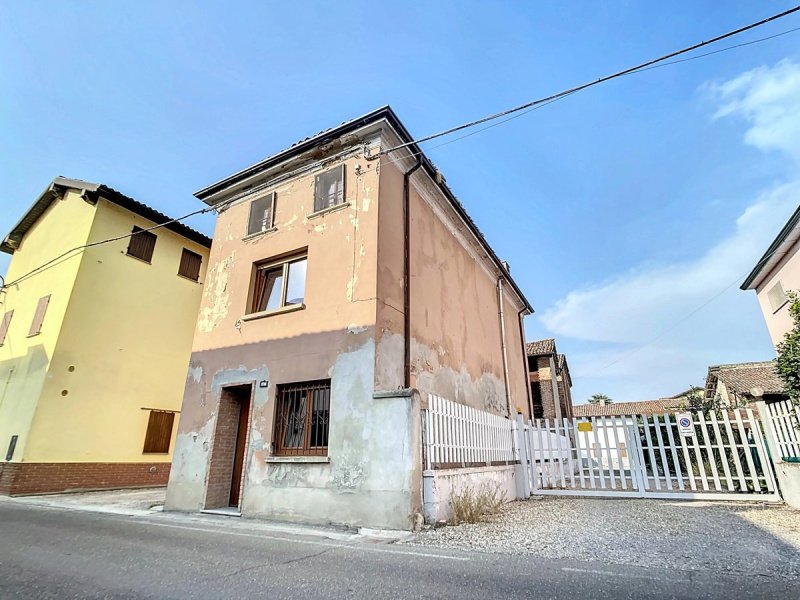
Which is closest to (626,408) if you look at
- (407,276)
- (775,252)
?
(775,252)

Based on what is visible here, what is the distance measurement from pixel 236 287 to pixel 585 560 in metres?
8.26

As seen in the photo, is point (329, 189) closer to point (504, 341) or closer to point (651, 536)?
point (651, 536)

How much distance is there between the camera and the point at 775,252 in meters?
13.1

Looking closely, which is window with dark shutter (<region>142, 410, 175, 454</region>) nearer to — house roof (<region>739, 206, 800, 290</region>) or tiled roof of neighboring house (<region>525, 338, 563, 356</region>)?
tiled roof of neighboring house (<region>525, 338, 563, 356</region>)

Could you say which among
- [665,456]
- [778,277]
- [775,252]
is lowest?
[665,456]

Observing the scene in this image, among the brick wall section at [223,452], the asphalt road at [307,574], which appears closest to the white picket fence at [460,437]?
the asphalt road at [307,574]

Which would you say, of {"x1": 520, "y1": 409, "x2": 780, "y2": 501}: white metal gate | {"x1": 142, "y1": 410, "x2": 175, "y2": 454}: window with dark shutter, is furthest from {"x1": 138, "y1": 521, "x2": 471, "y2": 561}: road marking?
{"x1": 142, "y1": 410, "x2": 175, "y2": 454}: window with dark shutter

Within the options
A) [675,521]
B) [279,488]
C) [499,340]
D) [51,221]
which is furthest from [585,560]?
[51,221]

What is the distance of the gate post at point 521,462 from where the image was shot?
Result: 9477mm

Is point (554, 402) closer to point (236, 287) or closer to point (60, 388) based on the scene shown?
point (236, 287)

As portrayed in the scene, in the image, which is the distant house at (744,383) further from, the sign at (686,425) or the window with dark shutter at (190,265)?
the window with dark shutter at (190,265)

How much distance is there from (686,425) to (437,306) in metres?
5.60

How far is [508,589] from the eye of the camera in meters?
3.05

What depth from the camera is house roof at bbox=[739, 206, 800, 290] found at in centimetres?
1162
